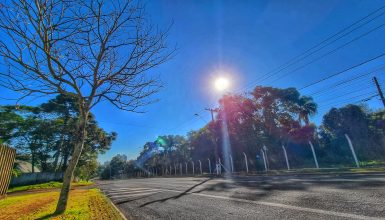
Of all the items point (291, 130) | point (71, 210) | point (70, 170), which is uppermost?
point (291, 130)

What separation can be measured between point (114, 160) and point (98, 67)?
121 m

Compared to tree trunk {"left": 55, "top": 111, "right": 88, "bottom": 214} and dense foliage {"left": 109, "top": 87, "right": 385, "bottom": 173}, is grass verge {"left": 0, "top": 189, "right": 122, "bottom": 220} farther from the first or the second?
dense foliage {"left": 109, "top": 87, "right": 385, "bottom": 173}

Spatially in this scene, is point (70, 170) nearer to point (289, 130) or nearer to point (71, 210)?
point (71, 210)

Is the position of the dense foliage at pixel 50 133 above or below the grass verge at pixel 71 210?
above

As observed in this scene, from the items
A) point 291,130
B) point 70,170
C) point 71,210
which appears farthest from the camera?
point 291,130

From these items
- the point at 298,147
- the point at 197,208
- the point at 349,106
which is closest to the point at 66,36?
the point at 197,208

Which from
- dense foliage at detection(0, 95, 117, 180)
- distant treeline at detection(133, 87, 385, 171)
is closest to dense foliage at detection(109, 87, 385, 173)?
distant treeline at detection(133, 87, 385, 171)

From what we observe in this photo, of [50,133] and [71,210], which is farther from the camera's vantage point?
[50,133]

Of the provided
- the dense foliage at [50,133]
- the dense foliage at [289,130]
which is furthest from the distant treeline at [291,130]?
the dense foliage at [50,133]

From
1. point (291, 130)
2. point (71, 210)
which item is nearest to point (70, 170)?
point (71, 210)

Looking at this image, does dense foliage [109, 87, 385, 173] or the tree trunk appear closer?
the tree trunk

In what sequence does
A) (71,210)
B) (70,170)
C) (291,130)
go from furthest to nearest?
(291,130) → (70,170) → (71,210)

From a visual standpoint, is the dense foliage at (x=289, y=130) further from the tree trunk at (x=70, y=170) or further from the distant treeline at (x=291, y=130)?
the tree trunk at (x=70, y=170)

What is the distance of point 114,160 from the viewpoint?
388ft
